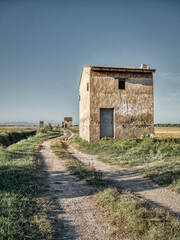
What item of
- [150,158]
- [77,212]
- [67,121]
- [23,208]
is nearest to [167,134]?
[150,158]

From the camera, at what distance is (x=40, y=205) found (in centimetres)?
353

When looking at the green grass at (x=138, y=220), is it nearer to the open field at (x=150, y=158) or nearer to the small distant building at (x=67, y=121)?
the open field at (x=150, y=158)

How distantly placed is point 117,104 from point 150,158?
20.8 ft

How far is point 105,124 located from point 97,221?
10869 mm

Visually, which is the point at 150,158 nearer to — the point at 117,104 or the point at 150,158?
the point at 150,158

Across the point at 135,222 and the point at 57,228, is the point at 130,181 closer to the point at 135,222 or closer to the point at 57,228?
the point at 135,222

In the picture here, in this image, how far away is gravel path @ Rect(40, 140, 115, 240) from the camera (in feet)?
8.87

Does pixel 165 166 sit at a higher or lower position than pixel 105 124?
lower

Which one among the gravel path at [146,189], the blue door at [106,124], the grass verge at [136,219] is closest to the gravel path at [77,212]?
the grass verge at [136,219]

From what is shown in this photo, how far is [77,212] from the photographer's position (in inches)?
134

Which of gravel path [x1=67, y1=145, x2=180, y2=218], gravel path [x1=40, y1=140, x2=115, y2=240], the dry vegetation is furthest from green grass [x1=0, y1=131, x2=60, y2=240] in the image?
the dry vegetation

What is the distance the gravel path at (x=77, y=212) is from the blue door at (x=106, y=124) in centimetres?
847

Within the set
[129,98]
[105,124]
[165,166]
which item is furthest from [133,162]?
[129,98]

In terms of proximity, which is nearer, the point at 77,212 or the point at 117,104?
the point at 77,212
